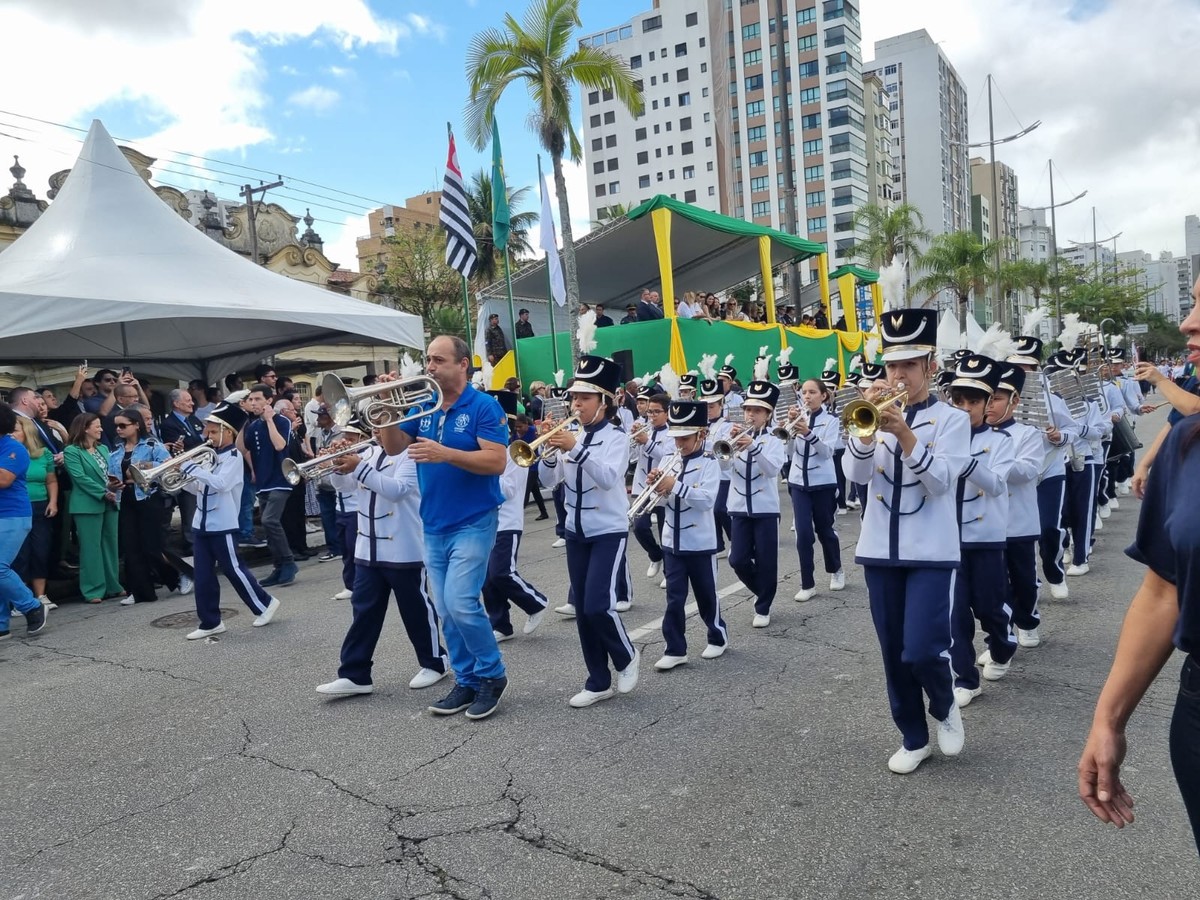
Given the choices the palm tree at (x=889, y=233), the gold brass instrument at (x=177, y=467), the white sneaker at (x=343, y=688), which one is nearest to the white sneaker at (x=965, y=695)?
the white sneaker at (x=343, y=688)

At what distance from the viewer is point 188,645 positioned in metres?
7.33

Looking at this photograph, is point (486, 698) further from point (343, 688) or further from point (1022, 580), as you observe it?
point (1022, 580)

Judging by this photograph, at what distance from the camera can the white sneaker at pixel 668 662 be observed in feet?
19.5

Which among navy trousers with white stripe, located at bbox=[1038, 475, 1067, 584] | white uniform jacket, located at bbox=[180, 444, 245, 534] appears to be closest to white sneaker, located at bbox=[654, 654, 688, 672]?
navy trousers with white stripe, located at bbox=[1038, 475, 1067, 584]

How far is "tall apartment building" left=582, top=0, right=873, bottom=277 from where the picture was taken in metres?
81.8

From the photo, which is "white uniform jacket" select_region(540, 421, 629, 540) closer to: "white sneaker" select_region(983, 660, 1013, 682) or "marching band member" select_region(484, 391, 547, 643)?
"marching band member" select_region(484, 391, 547, 643)

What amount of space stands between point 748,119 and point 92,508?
85.8 metres

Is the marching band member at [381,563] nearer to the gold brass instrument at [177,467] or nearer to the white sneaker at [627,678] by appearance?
the white sneaker at [627,678]

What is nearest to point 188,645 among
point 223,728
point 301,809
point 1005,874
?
point 223,728

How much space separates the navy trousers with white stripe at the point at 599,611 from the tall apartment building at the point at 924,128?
99.2 meters

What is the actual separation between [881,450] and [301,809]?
3.08 metres

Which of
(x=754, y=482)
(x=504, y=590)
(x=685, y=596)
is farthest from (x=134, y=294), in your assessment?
(x=685, y=596)

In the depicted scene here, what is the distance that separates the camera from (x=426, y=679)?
581cm

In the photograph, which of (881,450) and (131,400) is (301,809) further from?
(131,400)
